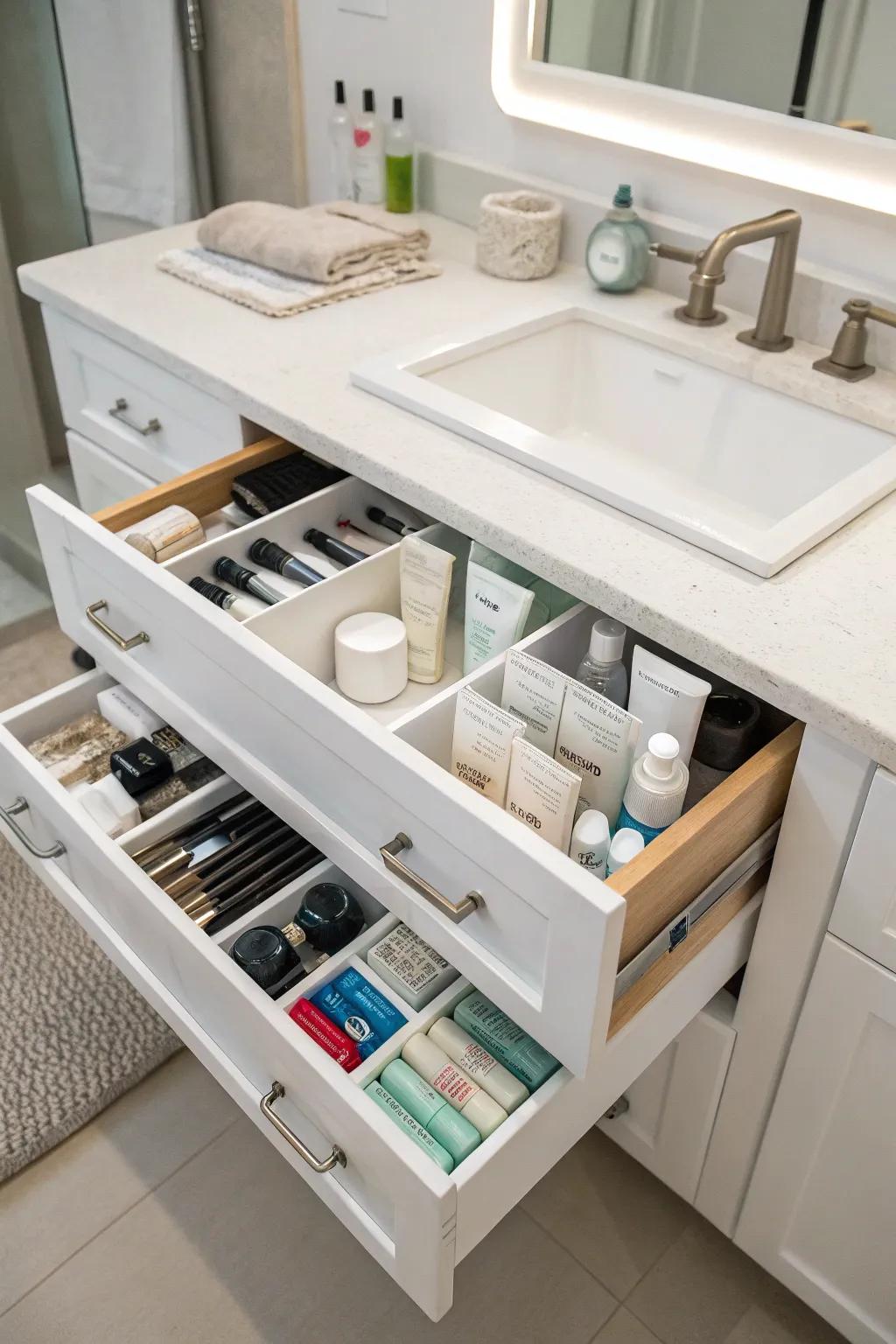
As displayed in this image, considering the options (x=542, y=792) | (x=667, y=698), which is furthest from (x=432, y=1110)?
(x=667, y=698)

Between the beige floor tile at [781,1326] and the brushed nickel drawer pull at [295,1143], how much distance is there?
63 centimetres

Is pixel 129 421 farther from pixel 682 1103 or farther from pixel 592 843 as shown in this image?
pixel 682 1103

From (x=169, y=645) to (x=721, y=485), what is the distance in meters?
0.64

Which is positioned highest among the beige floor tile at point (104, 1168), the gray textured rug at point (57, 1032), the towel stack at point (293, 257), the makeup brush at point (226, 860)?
the towel stack at point (293, 257)

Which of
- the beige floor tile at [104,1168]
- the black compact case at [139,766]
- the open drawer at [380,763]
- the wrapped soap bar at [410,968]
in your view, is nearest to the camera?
the open drawer at [380,763]

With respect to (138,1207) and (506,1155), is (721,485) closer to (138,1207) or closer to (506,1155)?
(506,1155)

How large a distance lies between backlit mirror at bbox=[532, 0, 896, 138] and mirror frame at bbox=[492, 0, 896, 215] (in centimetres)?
1

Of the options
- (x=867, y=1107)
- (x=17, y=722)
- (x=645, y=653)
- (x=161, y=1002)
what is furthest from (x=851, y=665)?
(x=17, y=722)

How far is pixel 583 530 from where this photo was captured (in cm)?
97

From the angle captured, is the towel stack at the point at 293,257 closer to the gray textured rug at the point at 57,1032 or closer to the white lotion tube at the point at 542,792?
the white lotion tube at the point at 542,792

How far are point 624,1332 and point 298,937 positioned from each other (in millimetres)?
624

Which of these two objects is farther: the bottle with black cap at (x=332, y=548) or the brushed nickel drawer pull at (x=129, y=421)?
the brushed nickel drawer pull at (x=129, y=421)

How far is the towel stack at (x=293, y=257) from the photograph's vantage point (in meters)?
1.39

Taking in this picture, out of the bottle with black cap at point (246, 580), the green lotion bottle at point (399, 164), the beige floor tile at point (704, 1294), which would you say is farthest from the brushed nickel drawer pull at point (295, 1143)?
the green lotion bottle at point (399, 164)
